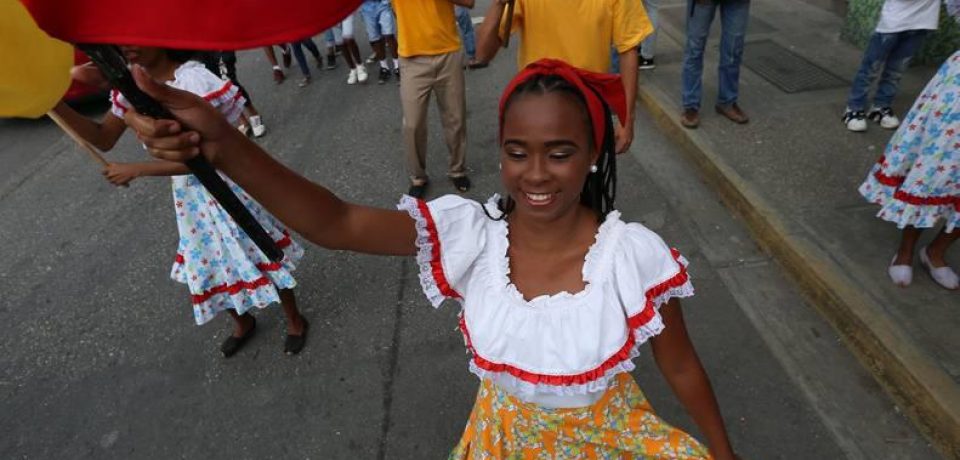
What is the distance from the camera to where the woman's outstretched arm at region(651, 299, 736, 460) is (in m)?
1.49

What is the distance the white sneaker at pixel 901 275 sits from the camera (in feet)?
9.53

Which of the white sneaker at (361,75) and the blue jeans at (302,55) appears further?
the white sneaker at (361,75)

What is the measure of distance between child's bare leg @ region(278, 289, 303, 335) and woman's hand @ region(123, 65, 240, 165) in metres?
2.24

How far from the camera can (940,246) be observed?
2.88 meters

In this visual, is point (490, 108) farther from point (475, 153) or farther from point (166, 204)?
point (166, 204)

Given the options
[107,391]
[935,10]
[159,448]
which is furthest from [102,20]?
Answer: [935,10]

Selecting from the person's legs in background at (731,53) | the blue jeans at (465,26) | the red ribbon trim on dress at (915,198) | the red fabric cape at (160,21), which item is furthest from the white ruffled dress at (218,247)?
the blue jeans at (465,26)

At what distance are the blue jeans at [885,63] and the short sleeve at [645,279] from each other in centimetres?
378

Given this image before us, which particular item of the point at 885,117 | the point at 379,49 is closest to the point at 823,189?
the point at 885,117

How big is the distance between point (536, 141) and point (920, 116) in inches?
94.1

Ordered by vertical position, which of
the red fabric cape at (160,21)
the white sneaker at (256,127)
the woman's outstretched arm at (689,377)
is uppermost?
the red fabric cape at (160,21)

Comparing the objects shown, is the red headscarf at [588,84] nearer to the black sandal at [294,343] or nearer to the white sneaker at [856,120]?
the black sandal at [294,343]

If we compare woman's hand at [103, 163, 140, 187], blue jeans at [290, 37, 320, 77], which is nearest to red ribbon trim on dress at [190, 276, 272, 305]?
woman's hand at [103, 163, 140, 187]

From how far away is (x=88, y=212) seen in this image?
16.3ft
